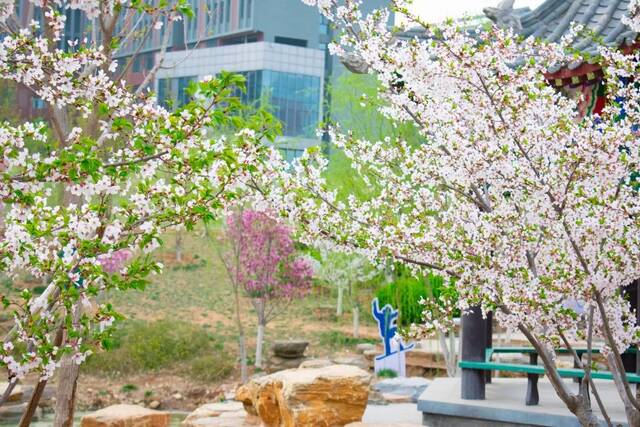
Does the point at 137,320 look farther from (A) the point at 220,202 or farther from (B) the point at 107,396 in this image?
(A) the point at 220,202

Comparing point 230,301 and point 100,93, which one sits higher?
point 100,93

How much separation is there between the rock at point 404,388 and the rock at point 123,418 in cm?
405

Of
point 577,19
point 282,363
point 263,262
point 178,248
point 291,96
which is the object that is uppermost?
point 291,96

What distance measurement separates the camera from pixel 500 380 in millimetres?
11297

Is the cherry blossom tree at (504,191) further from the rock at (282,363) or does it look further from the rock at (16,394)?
the rock at (282,363)

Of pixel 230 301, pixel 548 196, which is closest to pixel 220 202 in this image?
pixel 548 196

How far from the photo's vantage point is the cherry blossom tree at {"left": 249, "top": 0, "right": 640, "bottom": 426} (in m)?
5.44

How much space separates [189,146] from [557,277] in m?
2.56

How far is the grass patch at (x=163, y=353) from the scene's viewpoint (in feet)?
72.5

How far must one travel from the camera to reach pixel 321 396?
9.92m

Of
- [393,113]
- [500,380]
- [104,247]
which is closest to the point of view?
[104,247]

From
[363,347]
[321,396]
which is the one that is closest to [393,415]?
[321,396]

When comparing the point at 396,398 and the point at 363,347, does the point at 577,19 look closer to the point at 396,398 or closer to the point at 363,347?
the point at 396,398

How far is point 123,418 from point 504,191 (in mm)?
8327
